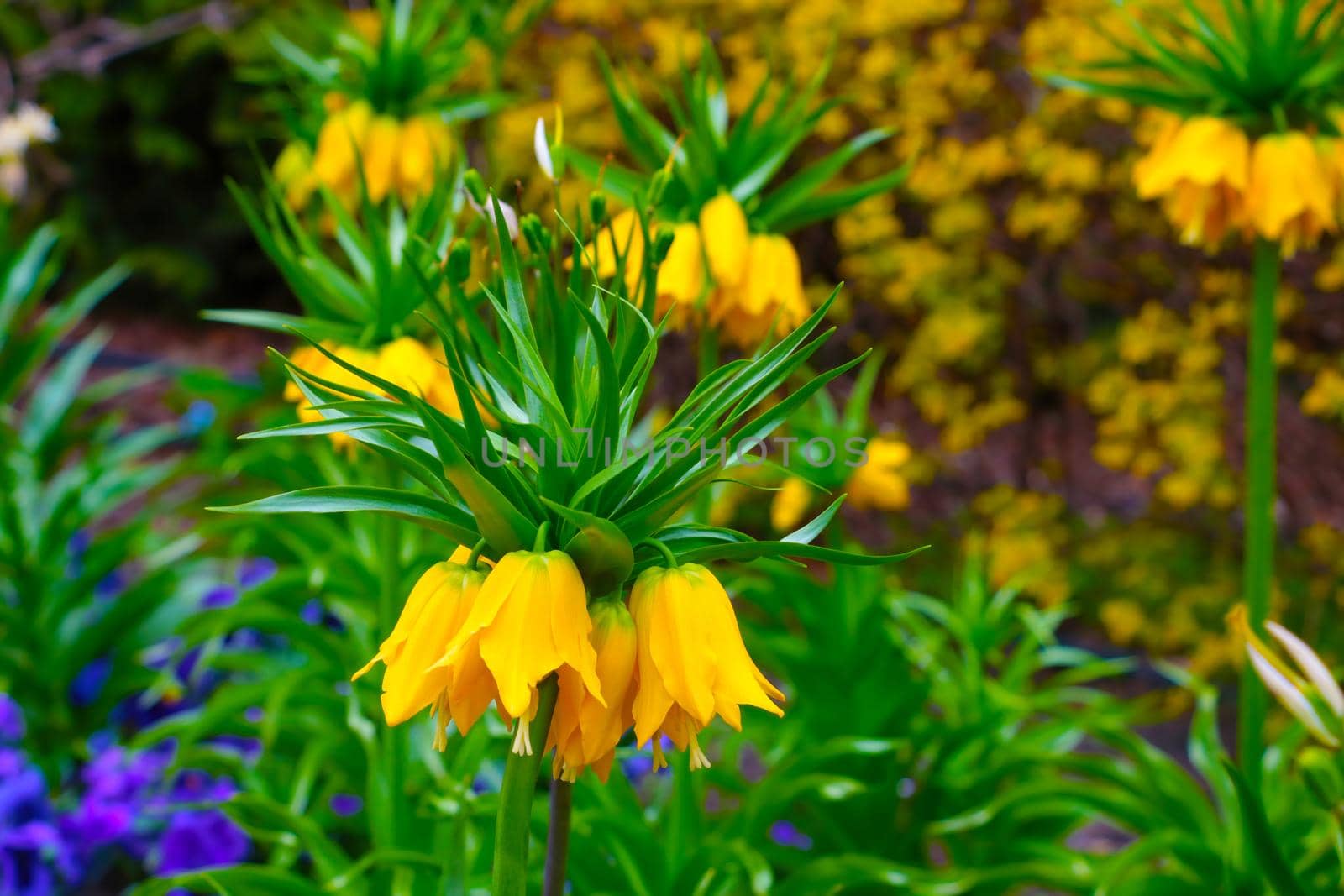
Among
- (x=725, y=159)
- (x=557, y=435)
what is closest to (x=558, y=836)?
(x=557, y=435)

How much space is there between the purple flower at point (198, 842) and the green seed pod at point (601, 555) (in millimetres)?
1293

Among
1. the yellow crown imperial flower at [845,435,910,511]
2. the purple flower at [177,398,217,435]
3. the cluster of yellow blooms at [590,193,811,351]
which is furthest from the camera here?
the purple flower at [177,398,217,435]

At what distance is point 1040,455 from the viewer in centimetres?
405

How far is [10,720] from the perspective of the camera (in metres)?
2.22

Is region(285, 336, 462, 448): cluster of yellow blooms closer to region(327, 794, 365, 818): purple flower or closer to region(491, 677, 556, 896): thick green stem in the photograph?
region(491, 677, 556, 896): thick green stem

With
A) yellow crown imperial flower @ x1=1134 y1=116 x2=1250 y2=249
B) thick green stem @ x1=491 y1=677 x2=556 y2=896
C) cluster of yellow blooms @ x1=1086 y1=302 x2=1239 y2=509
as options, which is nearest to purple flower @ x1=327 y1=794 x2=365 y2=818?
thick green stem @ x1=491 y1=677 x2=556 y2=896

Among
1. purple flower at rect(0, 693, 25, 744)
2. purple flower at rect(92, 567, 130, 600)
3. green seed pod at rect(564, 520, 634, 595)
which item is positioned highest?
green seed pod at rect(564, 520, 634, 595)

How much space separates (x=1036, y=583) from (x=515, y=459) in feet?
10.7

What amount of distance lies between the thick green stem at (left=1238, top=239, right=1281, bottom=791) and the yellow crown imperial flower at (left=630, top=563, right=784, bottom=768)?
121 cm

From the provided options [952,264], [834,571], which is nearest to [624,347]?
[834,571]

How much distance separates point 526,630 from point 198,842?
1.40 meters

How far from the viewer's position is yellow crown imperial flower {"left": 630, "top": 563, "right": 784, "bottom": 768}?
0.80m

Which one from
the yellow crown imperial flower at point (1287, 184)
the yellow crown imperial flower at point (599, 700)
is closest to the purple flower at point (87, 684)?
the yellow crown imperial flower at point (599, 700)

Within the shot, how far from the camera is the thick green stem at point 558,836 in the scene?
3.12 feet
